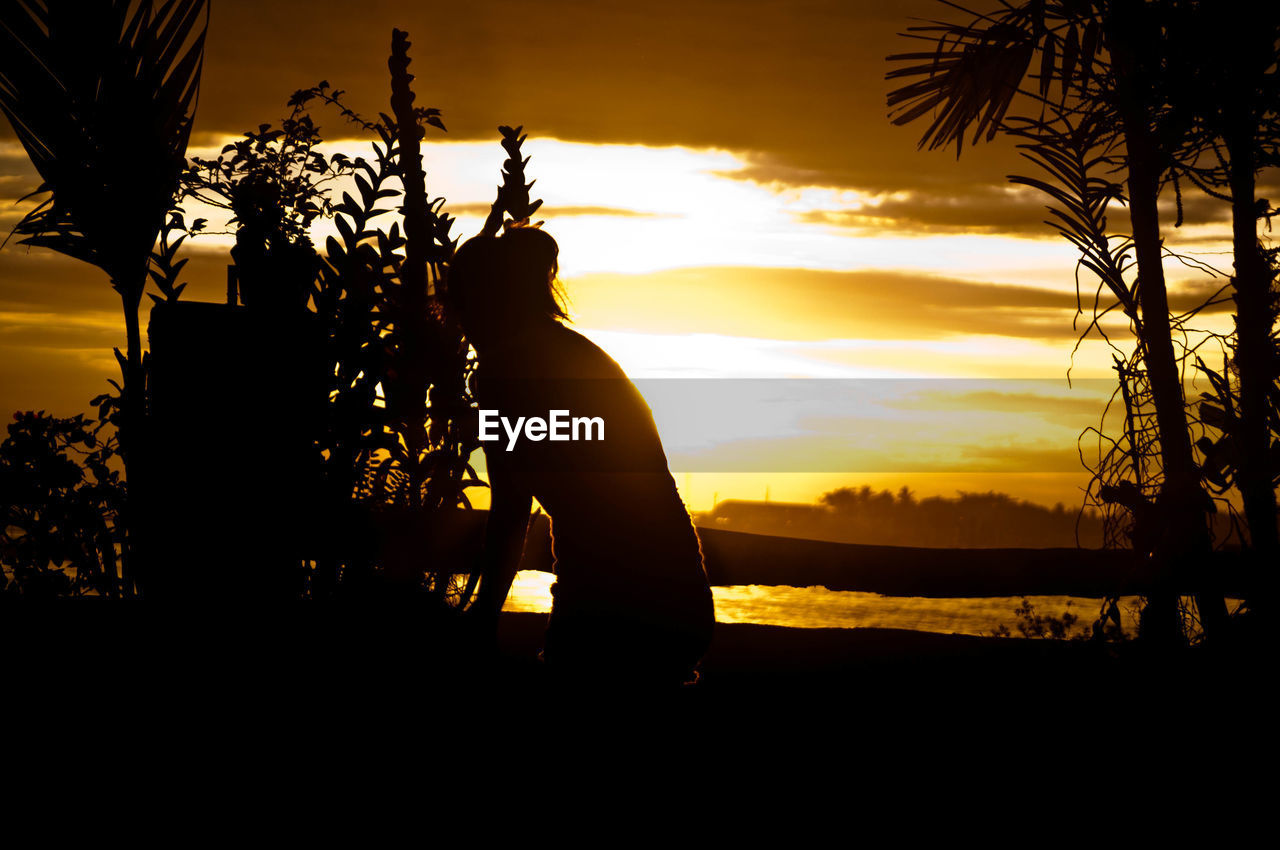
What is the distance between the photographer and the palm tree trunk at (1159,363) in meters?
3.46

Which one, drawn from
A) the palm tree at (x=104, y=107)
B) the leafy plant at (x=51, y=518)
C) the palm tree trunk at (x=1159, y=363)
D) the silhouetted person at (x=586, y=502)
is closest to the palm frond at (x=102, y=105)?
the palm tree at (x=104, y=107)

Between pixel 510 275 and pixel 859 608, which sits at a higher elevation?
pixel 510 275

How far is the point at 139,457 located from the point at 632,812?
132 cm

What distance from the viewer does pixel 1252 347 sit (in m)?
3.52

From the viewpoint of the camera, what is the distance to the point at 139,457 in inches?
80.7

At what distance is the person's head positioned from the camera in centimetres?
200

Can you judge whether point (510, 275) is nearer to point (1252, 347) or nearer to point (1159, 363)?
point (1159, 363)

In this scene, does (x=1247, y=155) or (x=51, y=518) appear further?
(x=51, y=518)

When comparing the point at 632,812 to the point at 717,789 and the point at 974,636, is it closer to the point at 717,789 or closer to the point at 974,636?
the point at 717,789

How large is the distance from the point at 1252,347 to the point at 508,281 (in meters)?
3.01

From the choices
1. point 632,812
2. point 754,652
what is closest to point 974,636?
point 754,652

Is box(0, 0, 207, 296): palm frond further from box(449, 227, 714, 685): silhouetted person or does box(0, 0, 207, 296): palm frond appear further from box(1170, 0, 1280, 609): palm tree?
box(1170, 0, 1280, 609): palm tree

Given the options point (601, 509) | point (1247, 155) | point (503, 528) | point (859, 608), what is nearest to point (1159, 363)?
point (1247, 155)

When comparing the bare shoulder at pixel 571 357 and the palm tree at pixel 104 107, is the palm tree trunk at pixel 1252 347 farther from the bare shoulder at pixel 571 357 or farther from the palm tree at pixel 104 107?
the palm tree at pixel 104 107
